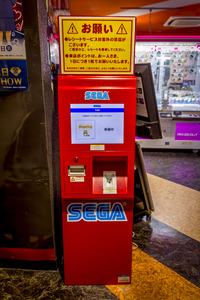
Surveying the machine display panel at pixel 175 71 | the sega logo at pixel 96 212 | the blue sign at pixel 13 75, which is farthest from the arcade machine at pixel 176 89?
the blue sign at pixel 13 75

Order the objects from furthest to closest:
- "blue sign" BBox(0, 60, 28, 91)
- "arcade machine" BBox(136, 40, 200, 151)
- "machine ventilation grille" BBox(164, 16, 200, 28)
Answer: "arcade machine" BBox(136, 40, 200, 151)
"machine ventilation grille" BBox(164, 16, 200, 28)
"blue sign" BBox(0, 60, 28, 91)

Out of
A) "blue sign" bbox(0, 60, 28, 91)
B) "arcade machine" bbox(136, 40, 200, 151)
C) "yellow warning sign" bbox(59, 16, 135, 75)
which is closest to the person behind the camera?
"yellow warning sign" bbox(59, 16, 135, 75)

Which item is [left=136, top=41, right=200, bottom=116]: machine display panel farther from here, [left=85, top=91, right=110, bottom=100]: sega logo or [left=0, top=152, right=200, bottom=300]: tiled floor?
[left=85, top=91, right=110, bottom=100]: sega logo

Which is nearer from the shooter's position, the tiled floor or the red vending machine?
the red vending machine

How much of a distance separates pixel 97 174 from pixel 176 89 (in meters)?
4.43

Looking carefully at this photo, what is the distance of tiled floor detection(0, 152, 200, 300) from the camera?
2.13 m

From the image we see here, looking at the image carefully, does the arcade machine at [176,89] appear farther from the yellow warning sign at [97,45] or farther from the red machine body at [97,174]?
the yellow warning sign at [97,45]

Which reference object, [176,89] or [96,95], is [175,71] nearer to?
[176,89]

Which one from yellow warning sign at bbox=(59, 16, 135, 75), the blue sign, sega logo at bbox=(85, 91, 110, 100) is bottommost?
sega logo at bbox=(85, 91, 110, 100)

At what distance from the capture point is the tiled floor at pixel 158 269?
2133 millimetres

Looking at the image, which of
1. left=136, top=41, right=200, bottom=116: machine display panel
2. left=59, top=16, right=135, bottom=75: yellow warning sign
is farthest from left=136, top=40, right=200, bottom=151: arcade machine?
left=59, top=16, right=135, bottom=75: yellow warning sign

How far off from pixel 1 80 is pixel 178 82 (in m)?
4.62

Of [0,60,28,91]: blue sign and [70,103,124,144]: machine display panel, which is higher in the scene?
[0,60,28,91]: blue sign

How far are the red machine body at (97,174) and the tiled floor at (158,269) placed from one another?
0.35 feet
